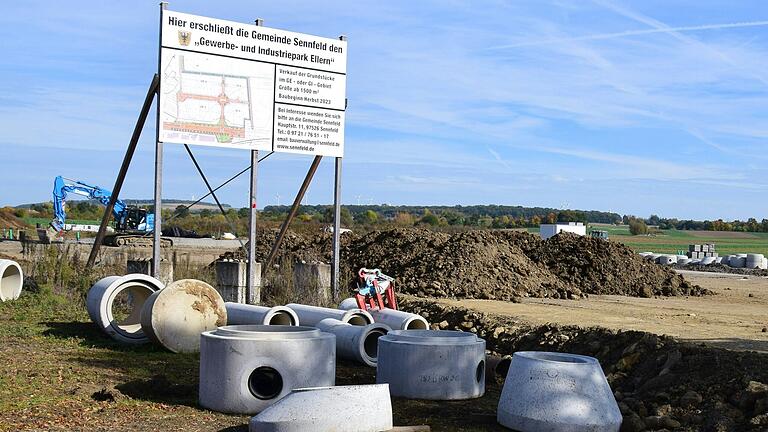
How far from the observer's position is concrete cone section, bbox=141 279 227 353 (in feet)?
39.3

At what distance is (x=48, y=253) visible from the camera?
19.1m

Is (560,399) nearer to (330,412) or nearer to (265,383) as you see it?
(330,412)

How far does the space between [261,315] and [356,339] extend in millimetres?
1688

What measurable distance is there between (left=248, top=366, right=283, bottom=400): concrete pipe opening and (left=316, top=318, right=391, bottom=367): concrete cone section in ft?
7.44

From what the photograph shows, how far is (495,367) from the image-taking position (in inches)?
451

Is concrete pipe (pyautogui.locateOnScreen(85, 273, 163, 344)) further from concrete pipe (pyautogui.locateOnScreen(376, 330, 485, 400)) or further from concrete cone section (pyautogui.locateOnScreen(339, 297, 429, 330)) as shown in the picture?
concrete pipe (pyautogui.locateOnScreen(376, 330, 485, 400))

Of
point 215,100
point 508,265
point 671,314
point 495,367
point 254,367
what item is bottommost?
point 671,314

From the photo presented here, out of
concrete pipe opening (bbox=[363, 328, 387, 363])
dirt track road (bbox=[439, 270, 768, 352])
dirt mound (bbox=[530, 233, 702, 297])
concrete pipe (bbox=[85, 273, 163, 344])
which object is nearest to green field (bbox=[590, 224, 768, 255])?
dirt mound (bbox=[530, 233, 702, 297])

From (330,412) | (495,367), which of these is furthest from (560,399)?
(495,367)

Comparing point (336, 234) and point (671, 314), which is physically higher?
point (336, 234)

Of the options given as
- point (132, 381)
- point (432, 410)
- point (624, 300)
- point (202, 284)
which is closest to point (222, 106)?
point (202, 284)

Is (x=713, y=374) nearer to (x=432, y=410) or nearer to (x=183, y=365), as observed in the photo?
(x=432, y=410)

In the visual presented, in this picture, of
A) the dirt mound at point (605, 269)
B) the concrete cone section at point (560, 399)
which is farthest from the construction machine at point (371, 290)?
the dirt mound at point (605, 269)

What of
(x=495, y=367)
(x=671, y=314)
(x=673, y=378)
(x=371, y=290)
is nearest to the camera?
(x=673, y=378)
